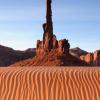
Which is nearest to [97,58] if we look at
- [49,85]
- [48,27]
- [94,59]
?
[94,59]

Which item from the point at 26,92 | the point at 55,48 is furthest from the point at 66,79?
→ the point at 55,48

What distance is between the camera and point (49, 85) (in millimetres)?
14156

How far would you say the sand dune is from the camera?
44.1 ft

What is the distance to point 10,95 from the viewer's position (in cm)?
1351

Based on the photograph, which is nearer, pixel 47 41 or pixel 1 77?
pixel 1 77

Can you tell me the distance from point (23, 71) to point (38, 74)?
32.1 inches

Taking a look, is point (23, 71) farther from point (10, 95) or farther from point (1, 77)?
point (10, 95)

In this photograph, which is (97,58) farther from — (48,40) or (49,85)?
(49,85)

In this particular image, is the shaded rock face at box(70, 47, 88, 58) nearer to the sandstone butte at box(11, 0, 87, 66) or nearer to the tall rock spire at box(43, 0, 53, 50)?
the tall rock spire at box(43, 0, 53, 50)

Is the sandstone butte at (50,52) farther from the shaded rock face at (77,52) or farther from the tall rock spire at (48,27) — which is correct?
the shaded rock face at (77,52)

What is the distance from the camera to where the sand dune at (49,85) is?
529 inches

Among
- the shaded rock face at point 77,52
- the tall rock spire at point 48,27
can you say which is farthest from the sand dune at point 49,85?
the shaded rock face at point 77,52

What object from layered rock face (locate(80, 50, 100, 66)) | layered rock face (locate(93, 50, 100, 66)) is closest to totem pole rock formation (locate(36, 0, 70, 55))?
layered rock face (locate(80, 50, 100, 66))

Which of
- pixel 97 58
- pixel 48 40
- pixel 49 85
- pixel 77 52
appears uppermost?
pixel 77 52
